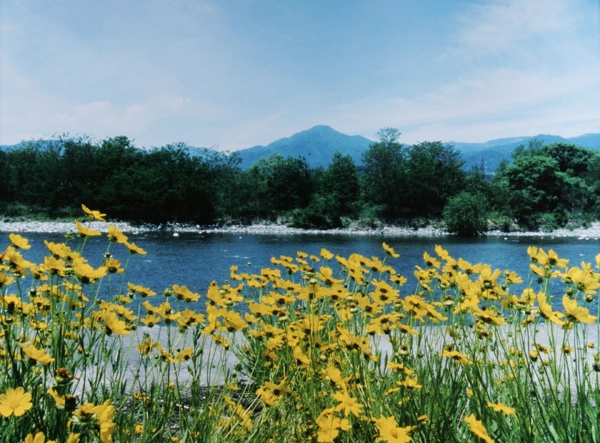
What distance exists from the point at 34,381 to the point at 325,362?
148 cm

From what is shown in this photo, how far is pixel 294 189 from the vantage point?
186 feet

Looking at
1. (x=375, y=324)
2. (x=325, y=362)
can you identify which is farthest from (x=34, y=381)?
(x=325, y=362)

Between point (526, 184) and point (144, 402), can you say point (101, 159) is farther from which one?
point (144, 402)

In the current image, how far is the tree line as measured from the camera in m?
51.9

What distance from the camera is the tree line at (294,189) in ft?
170

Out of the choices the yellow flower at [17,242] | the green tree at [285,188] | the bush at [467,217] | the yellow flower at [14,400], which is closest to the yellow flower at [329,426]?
the yellow flower at [14,400]

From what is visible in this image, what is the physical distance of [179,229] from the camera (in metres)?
48.4

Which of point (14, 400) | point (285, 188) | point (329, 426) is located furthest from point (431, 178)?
point (14, 400)

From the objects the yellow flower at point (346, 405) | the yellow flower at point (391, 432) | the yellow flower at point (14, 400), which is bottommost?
the yellow flower at point (391, 432)

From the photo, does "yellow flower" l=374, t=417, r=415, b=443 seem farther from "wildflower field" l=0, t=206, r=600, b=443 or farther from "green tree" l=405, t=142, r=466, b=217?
"green tree" l=405, t=142, r=466, b=217

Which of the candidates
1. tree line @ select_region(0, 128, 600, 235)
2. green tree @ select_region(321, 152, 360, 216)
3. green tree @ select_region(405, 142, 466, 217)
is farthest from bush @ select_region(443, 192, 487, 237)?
green tree @ select_region(321, 152, 360, 216)

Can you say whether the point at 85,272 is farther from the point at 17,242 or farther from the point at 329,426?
the point at 329,426

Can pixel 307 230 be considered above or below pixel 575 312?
below

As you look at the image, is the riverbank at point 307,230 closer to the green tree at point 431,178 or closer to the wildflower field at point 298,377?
the green tree at point 431,178
